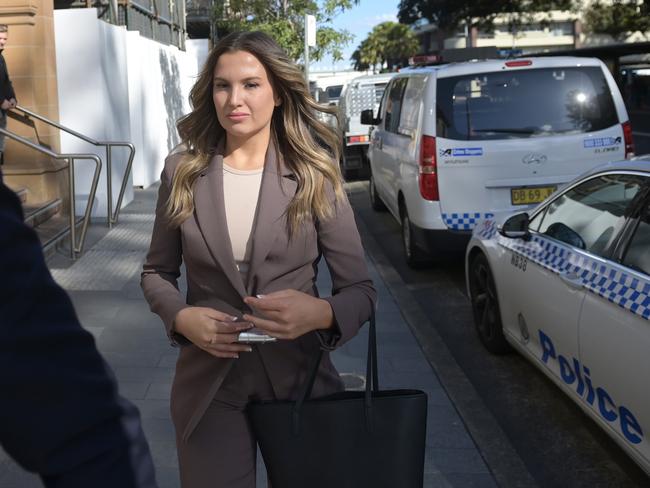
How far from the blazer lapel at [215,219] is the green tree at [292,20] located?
68.5ft

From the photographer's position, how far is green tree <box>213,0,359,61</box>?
2319 centimetres

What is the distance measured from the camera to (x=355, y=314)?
8.10 ft

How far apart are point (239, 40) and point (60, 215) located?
888 centimetres

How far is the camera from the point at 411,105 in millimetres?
9055

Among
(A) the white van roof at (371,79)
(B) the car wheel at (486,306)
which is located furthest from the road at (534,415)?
(A) the white van roof at (371,79)

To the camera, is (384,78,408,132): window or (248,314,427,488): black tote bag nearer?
(248,314,427,488): black tote bag

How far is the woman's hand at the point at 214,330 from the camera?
230cm

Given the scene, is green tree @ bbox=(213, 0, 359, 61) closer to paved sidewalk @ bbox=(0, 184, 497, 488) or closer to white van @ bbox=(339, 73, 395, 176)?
white van @ bbox=(339, 73, 395, 176)

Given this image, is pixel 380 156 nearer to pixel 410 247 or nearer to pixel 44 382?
pixel 410 247

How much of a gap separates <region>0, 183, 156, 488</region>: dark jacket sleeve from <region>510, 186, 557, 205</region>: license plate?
7.14m

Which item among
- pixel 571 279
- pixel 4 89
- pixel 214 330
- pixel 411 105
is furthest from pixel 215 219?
pixel 4 89

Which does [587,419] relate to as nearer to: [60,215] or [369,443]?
[369,443]

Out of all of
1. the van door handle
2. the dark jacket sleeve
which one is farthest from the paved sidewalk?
the dark jacket sleeve

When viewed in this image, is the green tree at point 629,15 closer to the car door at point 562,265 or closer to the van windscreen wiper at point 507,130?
the van windscreen wiper at point 507,130
